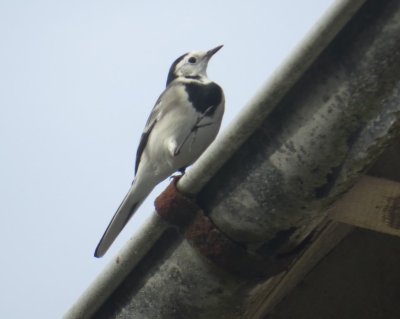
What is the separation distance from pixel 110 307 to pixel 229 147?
0.74m

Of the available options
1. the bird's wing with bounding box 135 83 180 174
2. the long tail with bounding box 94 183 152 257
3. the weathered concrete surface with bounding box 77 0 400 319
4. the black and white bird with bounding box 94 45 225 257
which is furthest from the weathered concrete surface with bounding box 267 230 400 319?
the bird's wing with bounding box 135 83 180 174

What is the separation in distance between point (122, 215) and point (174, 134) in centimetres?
63

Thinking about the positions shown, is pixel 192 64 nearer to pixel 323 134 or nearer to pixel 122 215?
pixel 122 215

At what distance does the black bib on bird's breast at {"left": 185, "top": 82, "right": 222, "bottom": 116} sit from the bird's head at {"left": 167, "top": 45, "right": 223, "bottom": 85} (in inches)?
29.0

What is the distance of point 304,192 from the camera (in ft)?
7.87

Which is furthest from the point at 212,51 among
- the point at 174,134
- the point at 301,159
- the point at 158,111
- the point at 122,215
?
the point at 301,159

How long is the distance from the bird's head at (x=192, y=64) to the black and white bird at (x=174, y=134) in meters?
0.61

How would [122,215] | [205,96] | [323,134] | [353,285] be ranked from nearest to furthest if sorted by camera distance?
[323,134] → [353,285] → [122,215] → [205,96]

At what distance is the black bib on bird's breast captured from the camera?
5012mm

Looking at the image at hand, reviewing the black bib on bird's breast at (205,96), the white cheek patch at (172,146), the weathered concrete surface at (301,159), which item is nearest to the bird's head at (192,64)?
the black bib on bird's breast at (205,96)

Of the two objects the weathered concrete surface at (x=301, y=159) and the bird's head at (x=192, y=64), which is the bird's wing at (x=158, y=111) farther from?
the weathered concrete surface at (x=301, y=159)

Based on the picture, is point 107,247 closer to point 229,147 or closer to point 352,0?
point 229,147

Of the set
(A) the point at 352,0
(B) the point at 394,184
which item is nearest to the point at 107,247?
(B) the point at 394,184

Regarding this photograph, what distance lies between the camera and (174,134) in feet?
16.4
